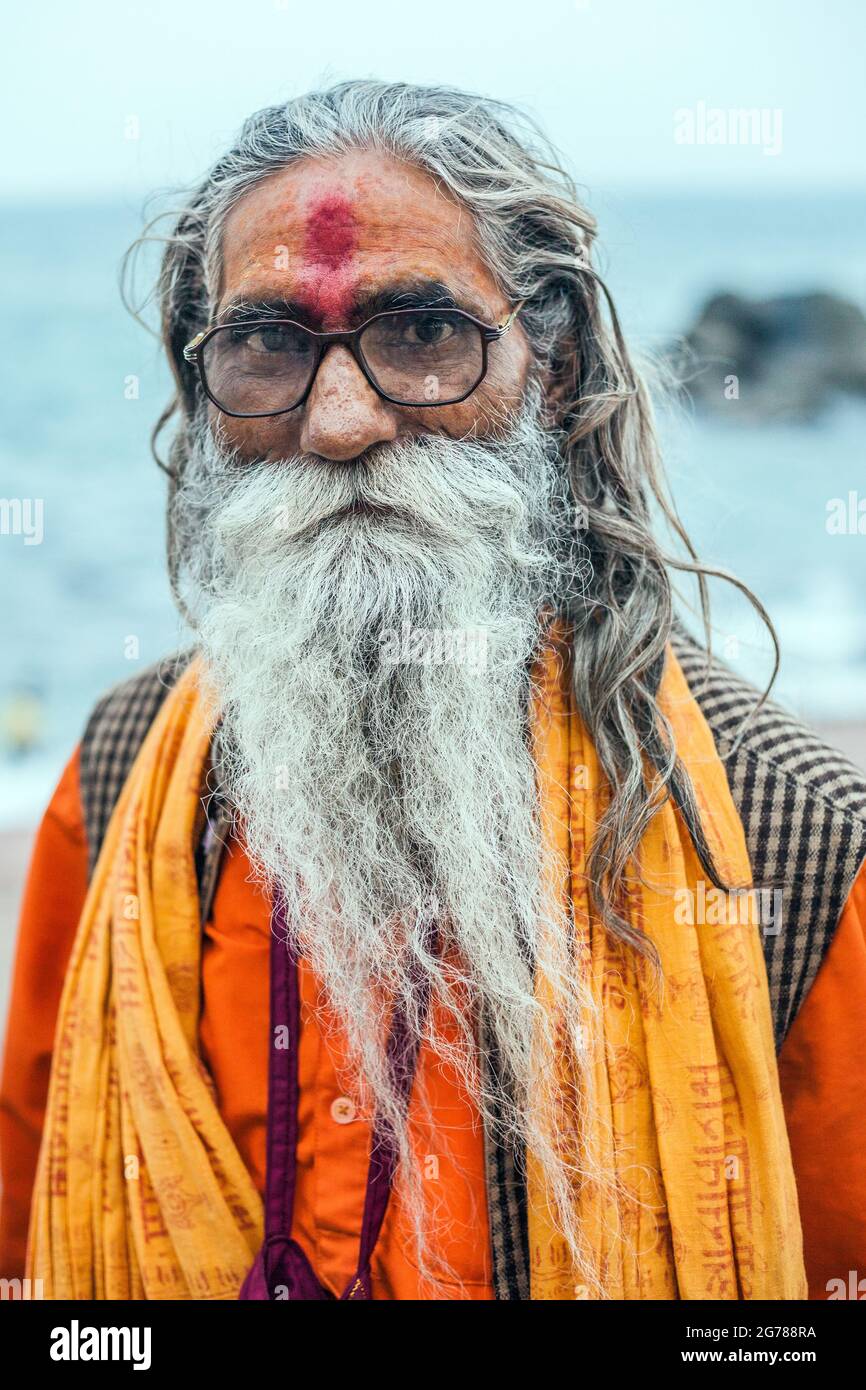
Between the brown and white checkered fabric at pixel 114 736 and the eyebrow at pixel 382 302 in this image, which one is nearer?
the eyebrow at pixel 382 302

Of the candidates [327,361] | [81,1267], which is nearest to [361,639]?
[327,361]

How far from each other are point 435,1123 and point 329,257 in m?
1.22

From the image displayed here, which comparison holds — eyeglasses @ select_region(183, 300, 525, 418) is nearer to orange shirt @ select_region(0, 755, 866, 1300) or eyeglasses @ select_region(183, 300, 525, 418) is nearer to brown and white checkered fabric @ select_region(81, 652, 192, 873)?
brown and white checkered fabric @ select_region(81, 652, 192, 873)

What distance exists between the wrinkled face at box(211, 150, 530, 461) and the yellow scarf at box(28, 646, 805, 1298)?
45cm

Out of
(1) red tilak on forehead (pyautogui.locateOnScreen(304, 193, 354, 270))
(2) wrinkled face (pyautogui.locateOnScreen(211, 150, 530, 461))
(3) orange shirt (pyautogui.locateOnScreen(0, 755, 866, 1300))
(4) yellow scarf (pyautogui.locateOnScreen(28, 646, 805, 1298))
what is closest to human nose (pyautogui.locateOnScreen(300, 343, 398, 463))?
(2) wrinkled face (pyautogui.locateOnScreen(211, 150, 530, 461))

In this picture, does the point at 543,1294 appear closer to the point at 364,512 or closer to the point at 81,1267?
the point at 81,1267

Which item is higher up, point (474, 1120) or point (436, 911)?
point (436, 911)

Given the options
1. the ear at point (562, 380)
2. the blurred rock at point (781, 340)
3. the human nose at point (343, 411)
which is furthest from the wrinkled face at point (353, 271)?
the blurred rock at point (781, 340)

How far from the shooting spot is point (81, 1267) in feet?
5.08

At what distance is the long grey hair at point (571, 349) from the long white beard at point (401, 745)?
124 millimetres

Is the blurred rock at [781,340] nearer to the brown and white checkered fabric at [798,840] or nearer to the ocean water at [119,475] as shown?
the ocean water at [119,475]

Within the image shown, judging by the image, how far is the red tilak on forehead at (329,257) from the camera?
54.4 inches

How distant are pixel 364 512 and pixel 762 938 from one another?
83cm

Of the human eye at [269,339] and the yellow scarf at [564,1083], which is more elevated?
the human eye at [269,339]
